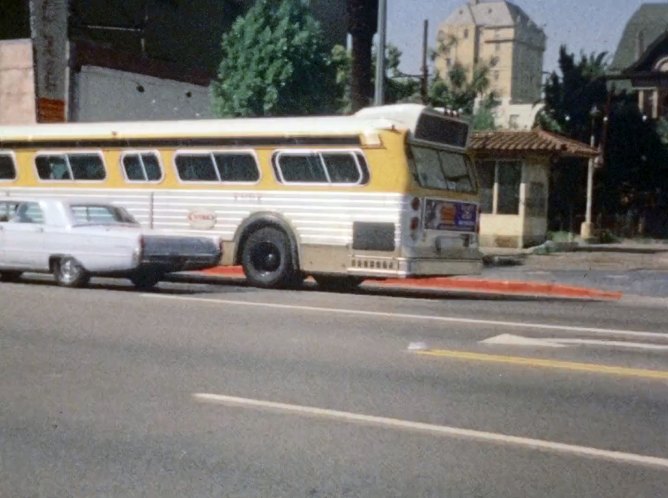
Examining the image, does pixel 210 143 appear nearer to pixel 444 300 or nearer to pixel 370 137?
pixel 370 137

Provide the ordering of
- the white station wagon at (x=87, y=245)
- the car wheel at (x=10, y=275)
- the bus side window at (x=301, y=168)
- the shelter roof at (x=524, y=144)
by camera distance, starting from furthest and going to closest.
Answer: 1. the shelter roof at (x=524, y=144)
2. the car wheel at (x=10, y=275)
3. the bus side window at (x=301, y=168)
4. the white station wagon at (x=87, y=245)

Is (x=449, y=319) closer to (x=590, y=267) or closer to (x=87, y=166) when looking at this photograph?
(x=87, y=166)

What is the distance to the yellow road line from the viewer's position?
925 cm

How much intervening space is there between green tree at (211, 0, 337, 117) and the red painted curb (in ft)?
54.9

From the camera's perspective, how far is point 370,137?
55.5 ft

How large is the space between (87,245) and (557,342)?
8003 millimetres

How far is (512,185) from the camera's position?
3494cm

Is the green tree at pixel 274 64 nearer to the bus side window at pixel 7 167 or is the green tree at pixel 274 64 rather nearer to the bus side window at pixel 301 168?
→ the bus side window at pixel 7 167

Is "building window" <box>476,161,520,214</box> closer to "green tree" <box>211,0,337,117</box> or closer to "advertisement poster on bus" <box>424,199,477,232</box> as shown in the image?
"green tree" <box>211,0,337,117</box>

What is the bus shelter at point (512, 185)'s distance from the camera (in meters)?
34.3

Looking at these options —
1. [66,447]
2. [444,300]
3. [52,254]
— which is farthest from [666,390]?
[52,254]

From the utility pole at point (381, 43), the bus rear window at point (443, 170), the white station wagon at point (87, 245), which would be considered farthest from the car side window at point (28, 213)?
the utility pole at point (381, 43)

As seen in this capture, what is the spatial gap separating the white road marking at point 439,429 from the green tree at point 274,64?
30.5 metres

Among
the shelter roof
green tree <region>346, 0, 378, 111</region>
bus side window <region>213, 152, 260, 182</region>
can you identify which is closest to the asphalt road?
bus side window <region>213, 152, 260, 182</region>
